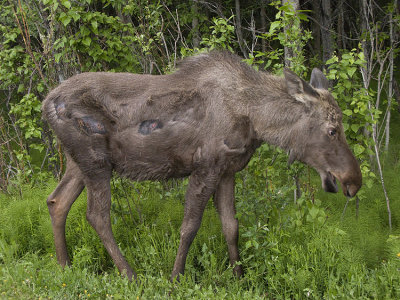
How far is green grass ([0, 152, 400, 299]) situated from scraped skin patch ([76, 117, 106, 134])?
1.39 meters

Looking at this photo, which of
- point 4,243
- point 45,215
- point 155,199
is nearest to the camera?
point 4,243

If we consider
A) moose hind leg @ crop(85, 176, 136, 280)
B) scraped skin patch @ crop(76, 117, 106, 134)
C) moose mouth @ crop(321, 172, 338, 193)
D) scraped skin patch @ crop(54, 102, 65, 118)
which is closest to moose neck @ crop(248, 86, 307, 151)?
moose mouth @ crop(321, 172, 338, 193)

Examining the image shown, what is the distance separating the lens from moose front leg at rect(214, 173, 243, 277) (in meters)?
5.12

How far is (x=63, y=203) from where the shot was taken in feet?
17.5

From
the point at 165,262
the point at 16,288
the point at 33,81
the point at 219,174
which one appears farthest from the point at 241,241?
the point at 33,81

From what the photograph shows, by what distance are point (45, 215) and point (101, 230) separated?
161 centimetres

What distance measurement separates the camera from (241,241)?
18.5ft

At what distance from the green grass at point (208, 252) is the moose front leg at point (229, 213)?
4.9 inches

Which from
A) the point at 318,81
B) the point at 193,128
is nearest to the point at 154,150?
the point at 193,128

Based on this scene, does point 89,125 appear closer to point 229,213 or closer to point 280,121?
point 229,213

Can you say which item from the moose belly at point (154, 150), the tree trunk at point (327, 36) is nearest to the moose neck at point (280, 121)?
the moose belly at point (154, 150)

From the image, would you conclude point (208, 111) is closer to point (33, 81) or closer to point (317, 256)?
point (317, 256)

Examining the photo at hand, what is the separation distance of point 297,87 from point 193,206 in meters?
1.53

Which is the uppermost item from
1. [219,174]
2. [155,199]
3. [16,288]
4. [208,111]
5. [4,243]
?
[208,111]
